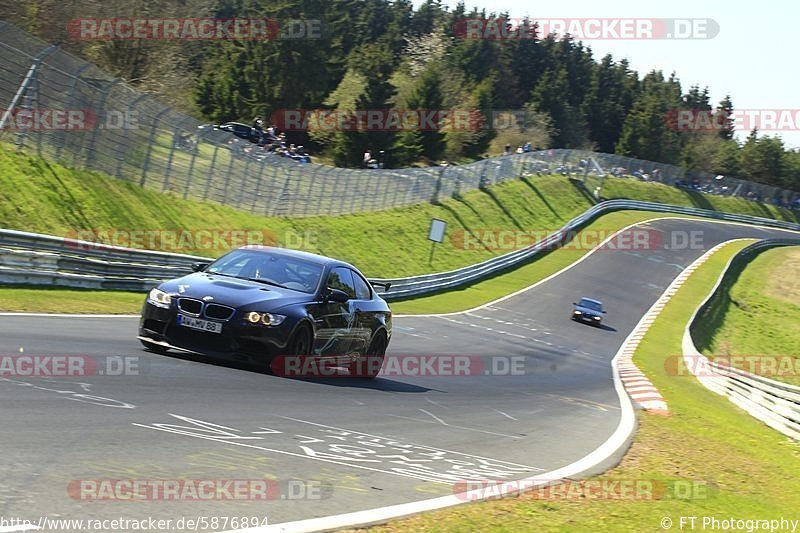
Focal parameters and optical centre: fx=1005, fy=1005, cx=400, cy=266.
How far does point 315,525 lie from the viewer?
561cm

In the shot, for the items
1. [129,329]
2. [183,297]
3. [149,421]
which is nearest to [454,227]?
[129,329]

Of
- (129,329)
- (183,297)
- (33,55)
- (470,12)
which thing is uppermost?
(470,12)

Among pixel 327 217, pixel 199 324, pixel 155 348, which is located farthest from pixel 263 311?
pixel 327 217

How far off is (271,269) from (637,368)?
53.0ft

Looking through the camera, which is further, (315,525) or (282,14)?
(282,14)

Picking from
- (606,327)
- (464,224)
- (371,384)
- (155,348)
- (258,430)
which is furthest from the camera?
(464,224)

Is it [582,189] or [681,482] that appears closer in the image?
[681,482]

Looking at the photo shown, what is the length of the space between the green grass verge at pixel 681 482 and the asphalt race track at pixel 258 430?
21.8 inches

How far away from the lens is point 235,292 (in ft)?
37.7

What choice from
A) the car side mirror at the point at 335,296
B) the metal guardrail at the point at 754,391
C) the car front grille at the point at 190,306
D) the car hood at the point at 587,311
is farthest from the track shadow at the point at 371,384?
the car hood at the point at 587,311

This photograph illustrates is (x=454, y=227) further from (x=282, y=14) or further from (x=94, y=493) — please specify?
(x=94, y=493)

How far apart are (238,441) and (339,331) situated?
513cm

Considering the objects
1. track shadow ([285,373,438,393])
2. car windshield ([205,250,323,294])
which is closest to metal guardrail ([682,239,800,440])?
track shadow ([285,373,438,393])

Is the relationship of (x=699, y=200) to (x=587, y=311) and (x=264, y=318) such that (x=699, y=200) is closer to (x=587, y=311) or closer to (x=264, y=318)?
(x=587, y=311)
